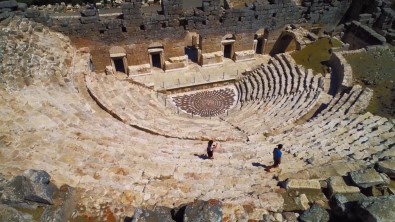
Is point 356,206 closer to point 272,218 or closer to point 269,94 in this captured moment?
point 272,218

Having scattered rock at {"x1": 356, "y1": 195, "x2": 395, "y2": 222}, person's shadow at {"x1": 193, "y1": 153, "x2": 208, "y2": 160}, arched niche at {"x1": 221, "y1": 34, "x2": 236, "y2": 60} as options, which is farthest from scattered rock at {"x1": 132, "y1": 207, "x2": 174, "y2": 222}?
arched niche at {"x1": 221, "y1": 34, "x2": 236, "y2": 60}

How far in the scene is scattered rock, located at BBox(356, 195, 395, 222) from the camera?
18.7 feet

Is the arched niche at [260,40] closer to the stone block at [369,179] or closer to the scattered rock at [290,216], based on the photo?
the stone block at [369,179]

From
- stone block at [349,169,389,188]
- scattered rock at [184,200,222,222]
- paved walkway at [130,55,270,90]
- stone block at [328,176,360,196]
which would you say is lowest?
paved walkway at [130,55,270,90]

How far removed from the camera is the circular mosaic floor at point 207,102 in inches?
728

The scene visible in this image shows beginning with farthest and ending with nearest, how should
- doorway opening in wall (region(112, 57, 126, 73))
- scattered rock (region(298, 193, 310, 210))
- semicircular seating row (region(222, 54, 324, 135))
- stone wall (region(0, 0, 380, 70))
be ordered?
1. doorway opening in wall (region(112, 57, 126, 73))
2. stone wall (region(0, 0, 380, 70))
3. semicircular seating row (region(222, 54, 324, 135))
4. scattered rock (region(298, 193, 310, 210))

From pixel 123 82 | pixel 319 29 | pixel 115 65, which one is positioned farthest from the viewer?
pixel 319 29

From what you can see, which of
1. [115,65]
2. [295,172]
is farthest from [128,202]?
[115,65]

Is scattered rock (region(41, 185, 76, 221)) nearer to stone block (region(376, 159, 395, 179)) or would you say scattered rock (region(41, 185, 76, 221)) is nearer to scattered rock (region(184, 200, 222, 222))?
scattered rock (region(184, 200, 222, 222))

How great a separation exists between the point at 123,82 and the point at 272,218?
13106 millimetres

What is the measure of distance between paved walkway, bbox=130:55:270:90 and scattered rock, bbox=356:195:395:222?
14652mm

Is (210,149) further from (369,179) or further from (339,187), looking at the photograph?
(369,179)

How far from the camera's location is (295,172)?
388 inches

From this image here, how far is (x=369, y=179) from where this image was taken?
7.83 m
